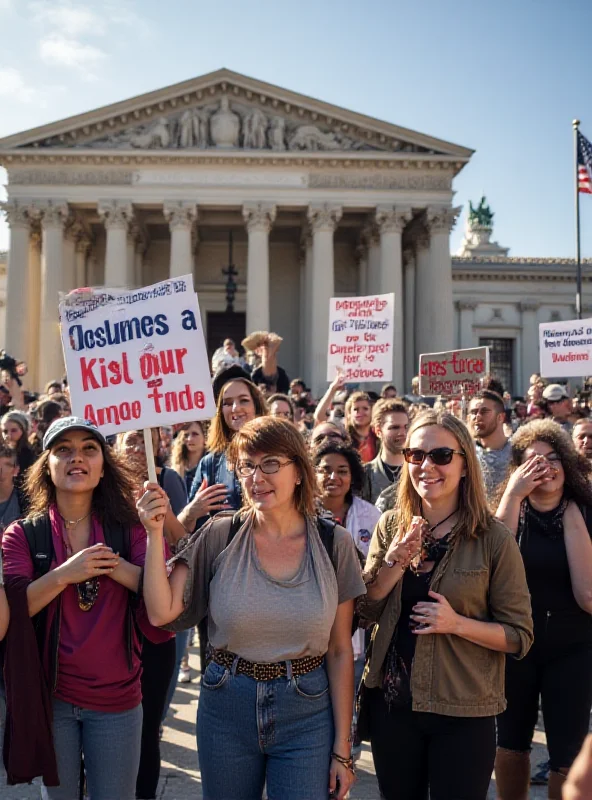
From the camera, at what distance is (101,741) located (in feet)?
10.7

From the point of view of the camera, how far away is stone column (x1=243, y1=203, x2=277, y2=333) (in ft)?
105

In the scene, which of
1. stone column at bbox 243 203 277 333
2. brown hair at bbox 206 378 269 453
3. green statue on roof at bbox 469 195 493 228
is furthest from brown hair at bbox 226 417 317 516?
green statue on roof at bbox 469 195 493 228

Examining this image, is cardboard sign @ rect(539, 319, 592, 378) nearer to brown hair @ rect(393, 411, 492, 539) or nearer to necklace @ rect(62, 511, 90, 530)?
brown hair @ rect(393, 411, 492, 539)

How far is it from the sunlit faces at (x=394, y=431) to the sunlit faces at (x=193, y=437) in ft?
6.45

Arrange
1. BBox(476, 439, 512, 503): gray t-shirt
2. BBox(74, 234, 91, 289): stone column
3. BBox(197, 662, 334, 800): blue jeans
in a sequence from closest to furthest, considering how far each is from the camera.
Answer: BBox(197, 662, 334, 800): blue jeans
BBox(476, 439, 512, 503): gray t-shirt
BBox(74, 234, 91, 289): stone column

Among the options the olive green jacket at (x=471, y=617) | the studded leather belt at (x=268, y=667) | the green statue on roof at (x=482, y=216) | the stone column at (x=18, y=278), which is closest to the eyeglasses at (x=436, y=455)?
the olive green jacket at (x=471, y=617)

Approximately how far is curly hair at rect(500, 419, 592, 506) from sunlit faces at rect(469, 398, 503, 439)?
1.80 m

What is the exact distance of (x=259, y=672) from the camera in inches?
118

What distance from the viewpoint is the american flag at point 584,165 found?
84.6ft

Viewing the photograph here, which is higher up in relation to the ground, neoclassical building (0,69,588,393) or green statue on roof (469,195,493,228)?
green statue on roof (469,195,493,228)

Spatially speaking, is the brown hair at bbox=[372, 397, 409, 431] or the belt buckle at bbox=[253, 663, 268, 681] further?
the brown hair at bbox=[372, 397, 409, 431]

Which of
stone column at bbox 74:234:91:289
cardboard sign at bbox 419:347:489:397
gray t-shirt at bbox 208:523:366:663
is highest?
Result: stone column at bbox 74:234:91:289

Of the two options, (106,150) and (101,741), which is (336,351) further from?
(106,150)

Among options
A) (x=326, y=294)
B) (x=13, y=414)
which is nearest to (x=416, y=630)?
(x=13, y=414)
